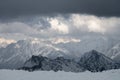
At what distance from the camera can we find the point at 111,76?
43.0m

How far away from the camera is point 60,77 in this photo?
1703 inches

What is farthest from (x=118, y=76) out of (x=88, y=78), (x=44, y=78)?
(x=44, y=78)

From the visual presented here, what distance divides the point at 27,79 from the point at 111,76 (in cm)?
1252

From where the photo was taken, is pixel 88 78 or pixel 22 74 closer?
pixel 88 78

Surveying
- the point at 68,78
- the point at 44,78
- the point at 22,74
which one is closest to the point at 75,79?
the point at 68,78

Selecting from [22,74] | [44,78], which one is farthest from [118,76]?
[22,74]

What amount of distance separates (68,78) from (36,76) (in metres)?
5.37

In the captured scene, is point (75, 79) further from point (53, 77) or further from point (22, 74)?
point (22, 74)

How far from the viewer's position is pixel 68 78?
42438mm

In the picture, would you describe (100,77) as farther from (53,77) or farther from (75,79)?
(53,77)

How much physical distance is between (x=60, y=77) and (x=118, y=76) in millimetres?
8665

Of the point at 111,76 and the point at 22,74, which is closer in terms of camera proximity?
the point at 111,76

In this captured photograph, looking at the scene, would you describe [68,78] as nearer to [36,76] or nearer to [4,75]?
[36,76]

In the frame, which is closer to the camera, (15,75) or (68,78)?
(68,78)
